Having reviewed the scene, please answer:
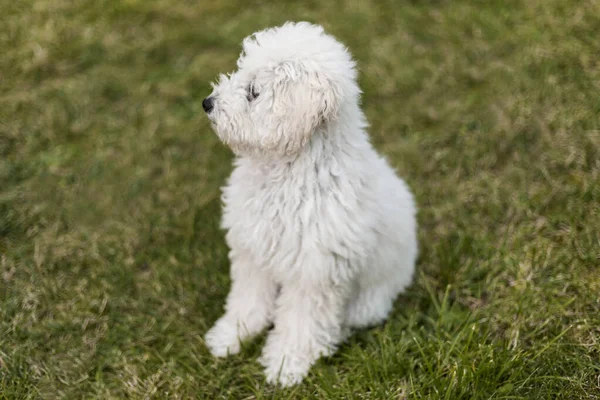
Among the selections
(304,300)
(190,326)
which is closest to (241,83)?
(304,300)

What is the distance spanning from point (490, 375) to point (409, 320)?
65cm

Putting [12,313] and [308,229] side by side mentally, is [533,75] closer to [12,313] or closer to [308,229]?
[308,229]

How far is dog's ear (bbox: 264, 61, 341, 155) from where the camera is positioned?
8.81ft

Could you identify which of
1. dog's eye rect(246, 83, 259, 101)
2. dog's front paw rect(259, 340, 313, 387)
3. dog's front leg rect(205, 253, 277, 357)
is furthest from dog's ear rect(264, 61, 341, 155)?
dog's front paw rect(259, 340, 313, 387)

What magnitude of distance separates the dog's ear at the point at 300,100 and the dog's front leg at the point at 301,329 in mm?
892

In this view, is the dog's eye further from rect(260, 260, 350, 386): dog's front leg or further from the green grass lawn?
the green grass lawn

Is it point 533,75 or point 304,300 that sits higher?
point 533,75

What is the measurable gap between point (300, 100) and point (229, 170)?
2188 mm

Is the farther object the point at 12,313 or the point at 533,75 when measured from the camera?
the point at 533,75

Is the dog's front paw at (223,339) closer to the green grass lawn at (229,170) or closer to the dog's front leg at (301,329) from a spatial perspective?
the green grass lawn at (229,170)

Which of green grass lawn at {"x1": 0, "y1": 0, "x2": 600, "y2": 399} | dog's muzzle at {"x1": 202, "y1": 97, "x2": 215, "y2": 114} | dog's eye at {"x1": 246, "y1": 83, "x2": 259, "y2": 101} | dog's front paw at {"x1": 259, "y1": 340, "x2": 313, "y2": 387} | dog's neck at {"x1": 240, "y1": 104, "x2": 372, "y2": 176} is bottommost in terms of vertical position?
dog's front paw at {"x1": 259, "y1": 340, "x2": 313, "y2": 387}

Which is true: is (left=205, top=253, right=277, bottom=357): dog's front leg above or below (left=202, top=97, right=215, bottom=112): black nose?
below

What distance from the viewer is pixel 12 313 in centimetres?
360

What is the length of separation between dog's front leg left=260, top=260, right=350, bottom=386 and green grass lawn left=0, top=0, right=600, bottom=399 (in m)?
0.10
